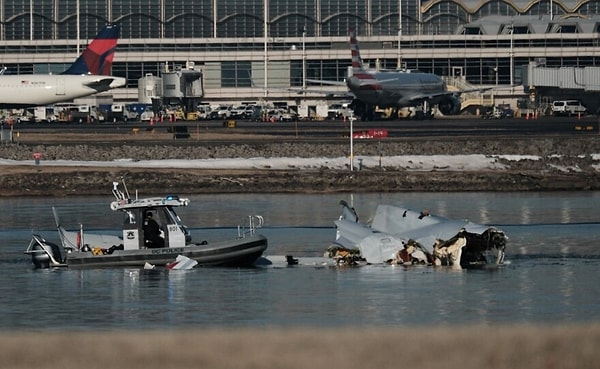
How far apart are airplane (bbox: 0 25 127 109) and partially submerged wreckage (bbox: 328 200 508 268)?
93709mm

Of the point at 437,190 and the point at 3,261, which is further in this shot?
the point at 437,190

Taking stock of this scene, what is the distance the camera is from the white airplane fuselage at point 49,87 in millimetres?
136000

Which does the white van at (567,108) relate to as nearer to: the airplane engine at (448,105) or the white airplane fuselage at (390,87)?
the airplane engine at (448,105)

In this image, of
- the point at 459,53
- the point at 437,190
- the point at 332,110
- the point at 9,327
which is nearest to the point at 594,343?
the point at 9,327

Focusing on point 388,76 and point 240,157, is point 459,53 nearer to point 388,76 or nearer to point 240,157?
point 388,76

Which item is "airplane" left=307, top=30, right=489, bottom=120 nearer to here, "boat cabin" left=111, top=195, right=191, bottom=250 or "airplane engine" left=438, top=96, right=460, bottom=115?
"airplane engine" left=438, top=96, right=460, bottom=115

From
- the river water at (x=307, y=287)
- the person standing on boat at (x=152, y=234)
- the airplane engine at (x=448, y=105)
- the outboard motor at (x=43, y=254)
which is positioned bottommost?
the river water at (x=307, y=287)

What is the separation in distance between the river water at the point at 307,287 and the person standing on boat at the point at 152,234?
1187 mm

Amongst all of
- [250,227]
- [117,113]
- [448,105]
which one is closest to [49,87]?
[117,113]

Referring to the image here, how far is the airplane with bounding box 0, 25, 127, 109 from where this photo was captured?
447 ft

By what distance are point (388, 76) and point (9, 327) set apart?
376 feet

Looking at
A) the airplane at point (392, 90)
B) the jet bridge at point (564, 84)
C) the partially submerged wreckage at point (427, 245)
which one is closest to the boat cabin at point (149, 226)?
the partially submerged wreckage at point (427, 245)

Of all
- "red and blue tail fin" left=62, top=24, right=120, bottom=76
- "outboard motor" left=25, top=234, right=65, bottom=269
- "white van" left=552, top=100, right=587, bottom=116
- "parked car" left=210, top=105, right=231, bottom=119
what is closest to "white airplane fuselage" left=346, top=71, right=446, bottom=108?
"white van" left=552, top=100, right=587, bottom=116

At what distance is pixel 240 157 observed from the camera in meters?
84.4
